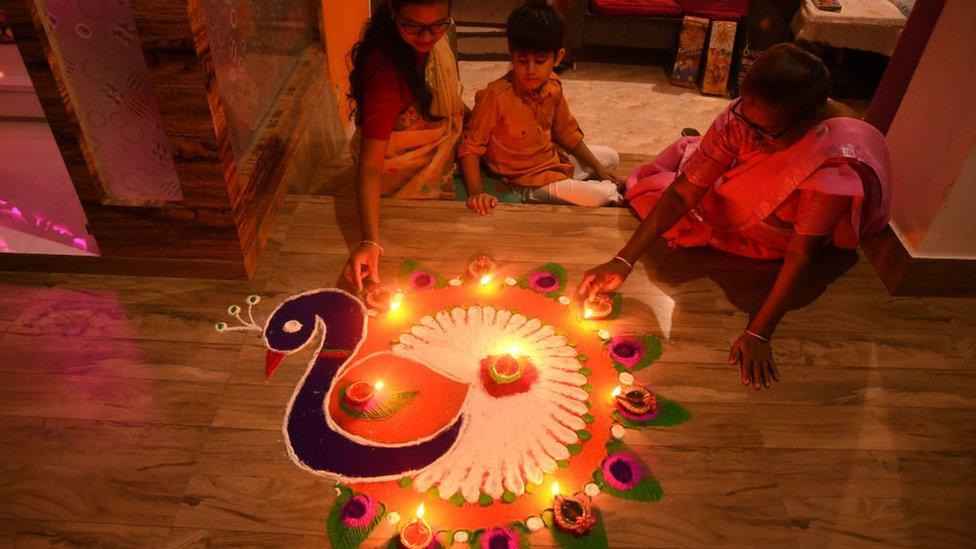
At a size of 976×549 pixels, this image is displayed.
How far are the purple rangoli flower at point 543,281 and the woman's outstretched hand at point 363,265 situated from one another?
1.59 ft

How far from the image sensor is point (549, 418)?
5.37 feet

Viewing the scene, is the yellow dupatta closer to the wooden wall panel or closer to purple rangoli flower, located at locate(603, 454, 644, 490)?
the wooden wall panel

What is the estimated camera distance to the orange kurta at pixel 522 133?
2418mm

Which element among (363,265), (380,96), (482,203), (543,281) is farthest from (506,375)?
(380,96)

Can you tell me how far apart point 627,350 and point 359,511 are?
0.85m

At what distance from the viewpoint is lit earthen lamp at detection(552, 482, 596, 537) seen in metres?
1.39

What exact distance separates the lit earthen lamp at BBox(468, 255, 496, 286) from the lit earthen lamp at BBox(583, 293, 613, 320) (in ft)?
1.04

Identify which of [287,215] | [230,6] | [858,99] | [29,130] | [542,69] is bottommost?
[858,99]

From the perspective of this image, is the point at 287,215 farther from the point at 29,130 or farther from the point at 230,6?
the point at 29,130

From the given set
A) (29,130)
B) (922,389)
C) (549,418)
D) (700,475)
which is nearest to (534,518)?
(549,418)

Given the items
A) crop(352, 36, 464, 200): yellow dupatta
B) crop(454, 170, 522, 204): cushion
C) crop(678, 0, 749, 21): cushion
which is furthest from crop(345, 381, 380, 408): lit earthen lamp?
crop(678, 0, 749, 21): cushion

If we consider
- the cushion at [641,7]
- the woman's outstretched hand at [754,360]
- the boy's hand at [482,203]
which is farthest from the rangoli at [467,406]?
the cushion at [641,7]

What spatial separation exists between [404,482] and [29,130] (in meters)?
2.80

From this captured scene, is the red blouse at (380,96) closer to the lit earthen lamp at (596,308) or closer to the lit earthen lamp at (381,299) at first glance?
the lit earthen lamp at (381,299)
